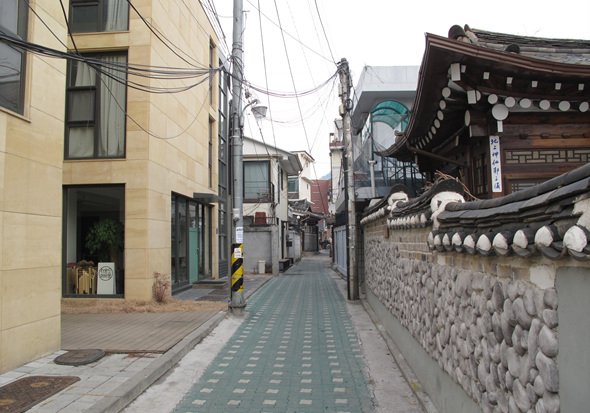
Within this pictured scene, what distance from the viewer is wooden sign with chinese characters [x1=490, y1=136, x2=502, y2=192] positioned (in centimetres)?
662

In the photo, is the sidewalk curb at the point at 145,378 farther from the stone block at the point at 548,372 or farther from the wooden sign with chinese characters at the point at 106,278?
the stone block at the point at 548,372

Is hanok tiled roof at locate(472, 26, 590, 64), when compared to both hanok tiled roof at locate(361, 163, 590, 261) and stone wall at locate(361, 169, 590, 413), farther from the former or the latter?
hanok tiled roof at locate(361, 163, 590, 261)

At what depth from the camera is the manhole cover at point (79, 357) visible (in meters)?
5.64

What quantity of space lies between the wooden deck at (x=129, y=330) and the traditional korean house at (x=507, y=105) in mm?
5302

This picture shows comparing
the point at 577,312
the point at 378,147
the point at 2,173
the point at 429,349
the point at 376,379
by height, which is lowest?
the point at 376,379

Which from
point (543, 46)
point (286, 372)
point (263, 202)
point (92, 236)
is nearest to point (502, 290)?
point (286, 372)

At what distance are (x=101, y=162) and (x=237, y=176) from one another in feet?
11.4

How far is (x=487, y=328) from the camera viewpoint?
2941 mm

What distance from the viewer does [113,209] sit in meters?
11.0

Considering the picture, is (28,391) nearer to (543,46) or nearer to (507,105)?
(507,105)

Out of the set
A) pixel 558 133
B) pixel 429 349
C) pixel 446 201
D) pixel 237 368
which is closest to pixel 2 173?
pixel 237 368

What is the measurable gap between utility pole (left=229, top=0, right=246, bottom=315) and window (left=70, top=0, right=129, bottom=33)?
10.0ft

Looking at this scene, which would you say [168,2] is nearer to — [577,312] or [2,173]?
[2,173]

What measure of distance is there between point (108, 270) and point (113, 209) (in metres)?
1.58
